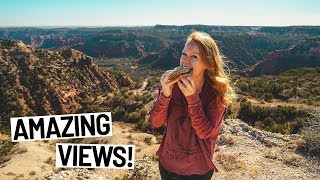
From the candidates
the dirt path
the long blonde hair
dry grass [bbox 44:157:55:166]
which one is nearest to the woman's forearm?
the long blonde hair

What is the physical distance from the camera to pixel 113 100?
31.1 m

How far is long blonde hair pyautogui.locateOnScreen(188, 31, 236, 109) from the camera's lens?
3199mm

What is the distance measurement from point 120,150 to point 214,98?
15.8ft

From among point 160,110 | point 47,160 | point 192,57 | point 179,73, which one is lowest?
point 47,160

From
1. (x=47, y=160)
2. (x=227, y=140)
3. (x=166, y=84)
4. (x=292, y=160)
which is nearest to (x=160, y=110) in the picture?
(x=166, y=84)

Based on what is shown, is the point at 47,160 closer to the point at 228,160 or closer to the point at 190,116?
the point at 228,160

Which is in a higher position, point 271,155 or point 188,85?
point 188,85

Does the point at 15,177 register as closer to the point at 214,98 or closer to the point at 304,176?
the point at 304,176

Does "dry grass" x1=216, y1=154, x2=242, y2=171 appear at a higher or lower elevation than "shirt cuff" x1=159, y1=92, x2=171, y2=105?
lower

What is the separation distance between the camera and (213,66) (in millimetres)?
3266

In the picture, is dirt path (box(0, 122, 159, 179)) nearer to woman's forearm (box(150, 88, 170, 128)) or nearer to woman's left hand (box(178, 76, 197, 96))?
woman's forearm (box(150, 88, 170, 128))

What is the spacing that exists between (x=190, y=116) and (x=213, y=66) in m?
0.55

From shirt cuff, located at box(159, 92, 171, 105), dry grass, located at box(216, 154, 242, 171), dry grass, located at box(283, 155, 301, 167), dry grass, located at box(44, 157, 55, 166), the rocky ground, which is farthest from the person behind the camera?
dry grass, located at box(44, 157, 55, 166)

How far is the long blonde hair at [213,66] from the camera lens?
10.5 feet
